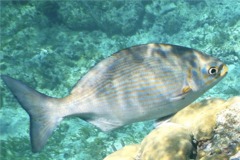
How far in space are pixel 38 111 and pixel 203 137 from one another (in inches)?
66.0

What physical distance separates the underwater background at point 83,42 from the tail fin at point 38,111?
12.8 ft

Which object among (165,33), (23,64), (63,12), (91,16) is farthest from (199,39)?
(23,64)

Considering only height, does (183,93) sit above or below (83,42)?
above

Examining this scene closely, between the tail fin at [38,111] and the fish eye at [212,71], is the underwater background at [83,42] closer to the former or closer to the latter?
the tail fin at [38,111]

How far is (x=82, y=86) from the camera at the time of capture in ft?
7.44

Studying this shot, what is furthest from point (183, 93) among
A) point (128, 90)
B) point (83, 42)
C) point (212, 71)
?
point (83, 42)

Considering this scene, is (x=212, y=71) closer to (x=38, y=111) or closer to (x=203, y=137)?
(x=203, y=137)

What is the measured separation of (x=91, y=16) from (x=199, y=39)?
10.6 ft

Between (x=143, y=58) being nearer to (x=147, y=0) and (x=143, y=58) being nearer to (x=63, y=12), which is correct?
(x=63, y=12)

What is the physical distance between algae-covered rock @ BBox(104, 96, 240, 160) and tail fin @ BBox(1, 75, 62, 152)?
125cm

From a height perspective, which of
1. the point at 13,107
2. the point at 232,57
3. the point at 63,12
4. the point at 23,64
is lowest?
the point at 13,107

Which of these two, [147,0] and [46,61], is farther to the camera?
[147,0]

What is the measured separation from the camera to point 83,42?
861 centimetres

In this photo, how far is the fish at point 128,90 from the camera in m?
2.17
